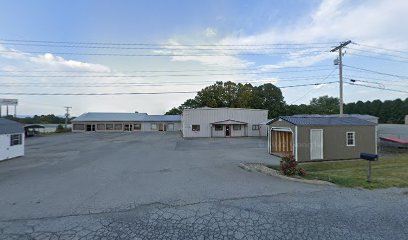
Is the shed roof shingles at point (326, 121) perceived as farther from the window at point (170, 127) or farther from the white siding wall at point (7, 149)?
the window at point (170, 127)

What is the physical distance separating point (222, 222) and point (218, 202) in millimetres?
1364

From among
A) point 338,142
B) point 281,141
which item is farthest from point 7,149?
point 338,142

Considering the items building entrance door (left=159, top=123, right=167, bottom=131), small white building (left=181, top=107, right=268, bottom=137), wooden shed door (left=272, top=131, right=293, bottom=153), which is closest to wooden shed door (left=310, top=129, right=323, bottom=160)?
wooden shed door (left=272, top=131, right=293, bottom=153)

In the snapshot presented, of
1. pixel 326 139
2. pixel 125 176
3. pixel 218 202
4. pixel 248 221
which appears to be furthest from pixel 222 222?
pixel 326 139

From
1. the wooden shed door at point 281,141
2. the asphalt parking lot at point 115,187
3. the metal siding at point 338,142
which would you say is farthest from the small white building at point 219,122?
the asphalt parking lot at point 115,187

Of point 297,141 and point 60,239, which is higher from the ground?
point 297,141

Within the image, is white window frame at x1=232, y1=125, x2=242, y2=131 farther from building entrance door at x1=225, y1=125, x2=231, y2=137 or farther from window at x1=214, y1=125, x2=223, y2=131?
window at x1=214, y1=125, x2=223, y2=131

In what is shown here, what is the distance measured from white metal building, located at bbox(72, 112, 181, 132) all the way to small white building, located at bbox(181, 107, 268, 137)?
70.7 ft

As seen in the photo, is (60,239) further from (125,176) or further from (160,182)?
(125,176)

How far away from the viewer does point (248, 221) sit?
17.3ft

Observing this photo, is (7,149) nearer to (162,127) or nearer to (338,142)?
(338,142)

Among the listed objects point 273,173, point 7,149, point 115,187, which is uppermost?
point 7,149

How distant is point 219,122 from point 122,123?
28.4 m

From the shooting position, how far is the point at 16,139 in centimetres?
1733
